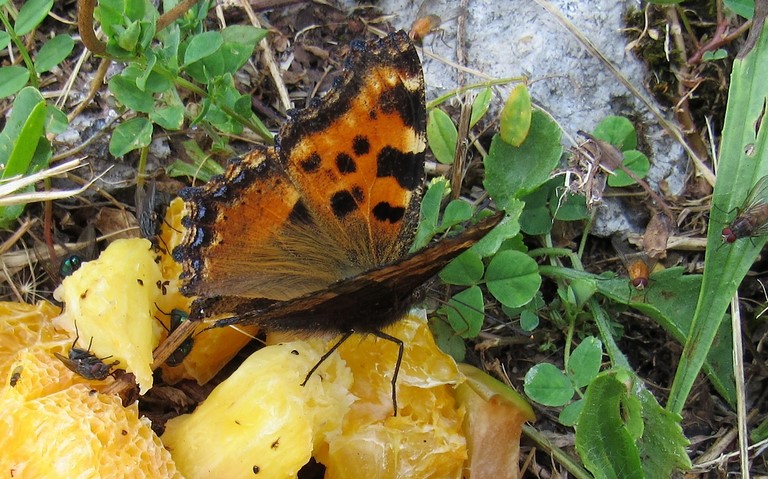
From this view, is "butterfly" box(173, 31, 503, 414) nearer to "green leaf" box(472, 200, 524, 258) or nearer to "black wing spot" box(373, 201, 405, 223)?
"black wing spot" box(373, 201, 405, 223)

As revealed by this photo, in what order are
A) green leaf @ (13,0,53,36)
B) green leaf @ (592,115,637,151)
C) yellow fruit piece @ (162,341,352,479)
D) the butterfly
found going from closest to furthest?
yellow fruit piece @ (162,341,352,479)
the butterfly
green leaf @ (13,0,53,36)
green leaf @ (592,115,637,151)

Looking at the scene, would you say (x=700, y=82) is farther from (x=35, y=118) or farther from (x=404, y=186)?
(x=35, y=118)

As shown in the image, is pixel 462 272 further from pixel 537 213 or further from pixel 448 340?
pixel 537 213

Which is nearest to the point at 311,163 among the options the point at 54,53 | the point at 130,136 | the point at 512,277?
the point at 130,136

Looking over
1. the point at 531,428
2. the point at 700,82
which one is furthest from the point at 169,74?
the point at 700,82

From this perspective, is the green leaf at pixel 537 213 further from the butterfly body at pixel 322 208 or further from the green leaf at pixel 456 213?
the butterfly body at pixel 322 208

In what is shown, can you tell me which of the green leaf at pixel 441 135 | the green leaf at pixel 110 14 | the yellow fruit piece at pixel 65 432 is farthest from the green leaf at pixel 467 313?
the green leaf at pixel 110 14

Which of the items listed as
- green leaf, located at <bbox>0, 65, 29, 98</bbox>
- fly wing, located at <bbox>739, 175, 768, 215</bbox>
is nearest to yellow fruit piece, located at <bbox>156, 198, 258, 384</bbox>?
green leaf, located at <bbox>0, 65, 29, 98</bbox>
